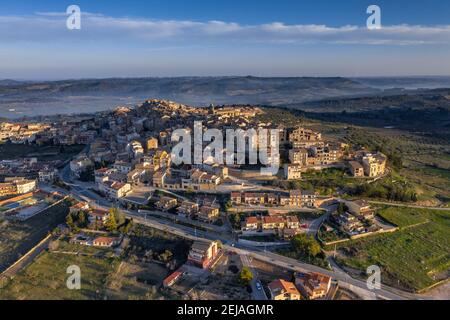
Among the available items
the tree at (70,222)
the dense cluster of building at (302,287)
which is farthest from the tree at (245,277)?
the tree at (70,222)

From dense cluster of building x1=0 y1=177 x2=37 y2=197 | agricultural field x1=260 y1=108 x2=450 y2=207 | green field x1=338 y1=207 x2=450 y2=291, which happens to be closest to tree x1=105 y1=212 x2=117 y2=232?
dense cluster of building x1=0 y1=177 x2=37 y2=197

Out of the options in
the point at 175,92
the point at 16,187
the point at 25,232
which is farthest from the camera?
the point at 175,92

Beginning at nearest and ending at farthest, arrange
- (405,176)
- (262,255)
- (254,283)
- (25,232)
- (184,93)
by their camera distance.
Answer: (254,283), (262,255), (25,232), (405,176), (184,93)

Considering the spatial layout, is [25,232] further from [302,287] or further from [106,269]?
[302,287]

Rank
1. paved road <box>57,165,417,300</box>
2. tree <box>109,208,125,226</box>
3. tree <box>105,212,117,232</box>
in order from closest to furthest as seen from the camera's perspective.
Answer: paved road <box>57,165,417,300</box> → tree <box>105,212,117,232</box> → tree <box>109,208,125,226</box>

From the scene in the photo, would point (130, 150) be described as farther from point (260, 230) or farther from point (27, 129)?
point (27, 129)

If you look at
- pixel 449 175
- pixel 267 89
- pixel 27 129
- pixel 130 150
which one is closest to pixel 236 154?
pixel 130 150

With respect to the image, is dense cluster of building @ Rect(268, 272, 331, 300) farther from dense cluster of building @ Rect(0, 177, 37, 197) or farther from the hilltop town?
dense cluster of building @ Rect(0, 177, 37, 197)

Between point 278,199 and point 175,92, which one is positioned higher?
point 175,92

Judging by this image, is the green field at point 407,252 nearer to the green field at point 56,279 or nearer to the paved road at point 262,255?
the paved road at point 262,255

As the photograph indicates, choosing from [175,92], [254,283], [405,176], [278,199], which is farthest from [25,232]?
[175,92]
